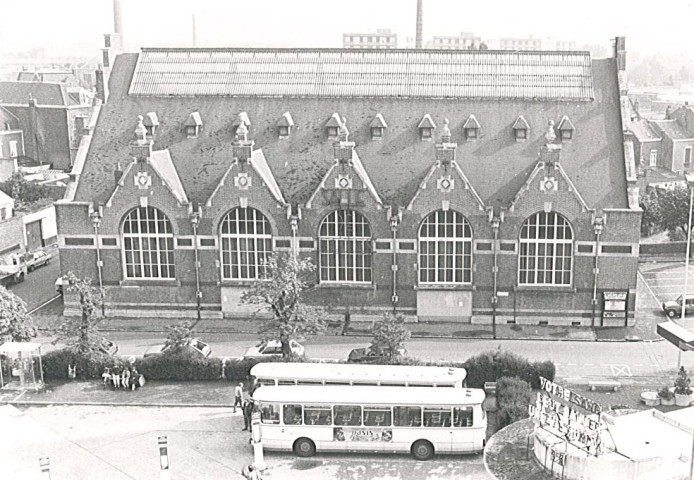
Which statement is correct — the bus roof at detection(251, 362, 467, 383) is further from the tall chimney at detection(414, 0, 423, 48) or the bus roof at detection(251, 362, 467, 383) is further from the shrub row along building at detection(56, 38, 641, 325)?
the tall chimney at detection(414, 0, 423, 48)

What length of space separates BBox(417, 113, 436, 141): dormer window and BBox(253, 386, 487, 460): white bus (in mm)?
26324

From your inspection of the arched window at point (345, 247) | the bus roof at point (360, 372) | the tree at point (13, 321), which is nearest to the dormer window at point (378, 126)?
the arched window at point (345, 247)

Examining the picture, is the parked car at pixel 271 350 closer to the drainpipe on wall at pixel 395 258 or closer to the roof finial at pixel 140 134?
the drainpipe on wall at pixel 395 258

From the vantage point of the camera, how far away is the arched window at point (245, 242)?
63.5 m

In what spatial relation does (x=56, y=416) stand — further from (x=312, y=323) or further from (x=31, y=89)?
(x=31, y=89)

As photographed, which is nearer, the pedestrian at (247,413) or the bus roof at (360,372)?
the bus roof at (360,372)

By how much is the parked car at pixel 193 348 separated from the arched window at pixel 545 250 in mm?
22920

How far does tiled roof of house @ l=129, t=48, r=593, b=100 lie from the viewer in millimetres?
66375

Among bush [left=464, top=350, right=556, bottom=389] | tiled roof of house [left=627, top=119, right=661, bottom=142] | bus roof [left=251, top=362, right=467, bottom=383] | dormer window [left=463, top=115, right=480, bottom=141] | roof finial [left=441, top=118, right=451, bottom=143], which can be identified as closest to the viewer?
bus roof [left=251, top=362, right=467, bottom=383]

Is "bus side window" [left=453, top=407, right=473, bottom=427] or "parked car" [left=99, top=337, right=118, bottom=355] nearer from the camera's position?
"bus side window" [left=453, top=407, right=473, bottom=427]

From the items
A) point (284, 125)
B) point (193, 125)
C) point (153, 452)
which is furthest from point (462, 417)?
point (193, 125)

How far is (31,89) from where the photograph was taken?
131 m

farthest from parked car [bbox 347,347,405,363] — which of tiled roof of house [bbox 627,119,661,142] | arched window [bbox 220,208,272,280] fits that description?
tiled roof of house [bbox 627,119,661,142]

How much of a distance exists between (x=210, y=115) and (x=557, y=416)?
39611mm
